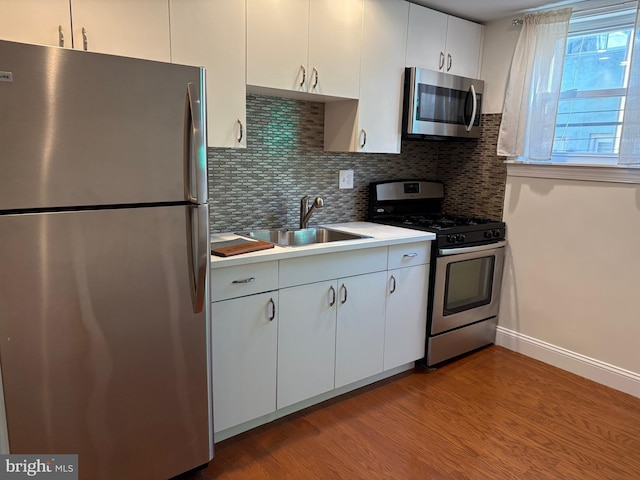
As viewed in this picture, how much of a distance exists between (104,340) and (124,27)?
47.3 inches

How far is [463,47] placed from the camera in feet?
10.2

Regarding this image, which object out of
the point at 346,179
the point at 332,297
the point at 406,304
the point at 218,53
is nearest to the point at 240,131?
the point at 218,53

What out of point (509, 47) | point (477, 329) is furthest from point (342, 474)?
point (509, 47)

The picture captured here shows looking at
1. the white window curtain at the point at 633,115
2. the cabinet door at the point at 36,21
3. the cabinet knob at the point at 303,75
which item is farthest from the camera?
the white window curtain at the point at 633,115

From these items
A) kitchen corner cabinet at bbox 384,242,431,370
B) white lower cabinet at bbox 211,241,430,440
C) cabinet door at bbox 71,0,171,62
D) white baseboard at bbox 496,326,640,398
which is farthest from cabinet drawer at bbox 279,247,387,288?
white baseboard at bbox 496,326,640,398

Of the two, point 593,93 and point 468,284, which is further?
point 468,284

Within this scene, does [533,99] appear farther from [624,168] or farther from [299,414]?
[299,414]

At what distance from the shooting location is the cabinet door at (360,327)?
2445 mm

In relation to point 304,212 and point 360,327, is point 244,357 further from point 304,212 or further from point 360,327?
point 304,212

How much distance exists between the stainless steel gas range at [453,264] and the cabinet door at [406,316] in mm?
61

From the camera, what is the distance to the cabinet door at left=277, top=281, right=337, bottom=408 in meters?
2.22

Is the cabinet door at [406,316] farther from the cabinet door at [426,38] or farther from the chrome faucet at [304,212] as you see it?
the cabinet door at [426,38]

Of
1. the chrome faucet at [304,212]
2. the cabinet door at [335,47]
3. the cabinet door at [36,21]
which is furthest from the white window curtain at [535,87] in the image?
the cabinet door at [36,21]

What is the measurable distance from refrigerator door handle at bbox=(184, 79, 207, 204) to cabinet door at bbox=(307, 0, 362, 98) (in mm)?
945
